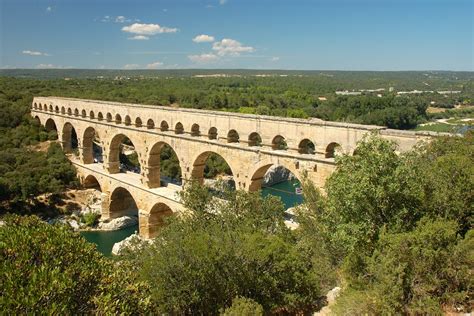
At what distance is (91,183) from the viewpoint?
118ft

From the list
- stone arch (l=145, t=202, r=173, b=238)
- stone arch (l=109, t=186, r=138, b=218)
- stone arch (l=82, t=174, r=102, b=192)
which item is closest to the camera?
stone arch (l=145, t=202, r=173, b=238)

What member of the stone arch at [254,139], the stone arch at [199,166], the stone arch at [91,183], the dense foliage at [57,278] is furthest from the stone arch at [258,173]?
the stone arch at [91,183]

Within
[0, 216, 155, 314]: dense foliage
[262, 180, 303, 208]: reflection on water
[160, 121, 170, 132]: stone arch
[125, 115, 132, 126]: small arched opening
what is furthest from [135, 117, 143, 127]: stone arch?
[0, 216, 155, 314]: dense foliage

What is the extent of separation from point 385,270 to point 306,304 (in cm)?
353

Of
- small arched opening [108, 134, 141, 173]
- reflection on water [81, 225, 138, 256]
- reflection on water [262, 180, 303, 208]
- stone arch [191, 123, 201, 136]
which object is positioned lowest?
reflection on water [81, 225, 138, 256]

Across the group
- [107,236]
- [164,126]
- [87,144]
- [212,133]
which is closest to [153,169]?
[164,126]

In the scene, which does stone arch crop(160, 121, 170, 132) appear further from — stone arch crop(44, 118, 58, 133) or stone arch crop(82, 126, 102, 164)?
stone arch crop(44, 118, 58, 133)

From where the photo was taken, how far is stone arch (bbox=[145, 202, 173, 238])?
88.6 ft

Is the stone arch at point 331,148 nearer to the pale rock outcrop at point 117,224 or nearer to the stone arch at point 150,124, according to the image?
the stone arch at point 150,124

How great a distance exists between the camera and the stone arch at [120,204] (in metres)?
31.7

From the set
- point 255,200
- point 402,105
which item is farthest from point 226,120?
point 402,105

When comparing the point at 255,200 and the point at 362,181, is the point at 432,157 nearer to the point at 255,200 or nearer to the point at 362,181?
the point at 362,181

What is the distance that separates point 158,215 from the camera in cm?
2734

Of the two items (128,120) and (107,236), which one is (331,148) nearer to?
(128,120)
